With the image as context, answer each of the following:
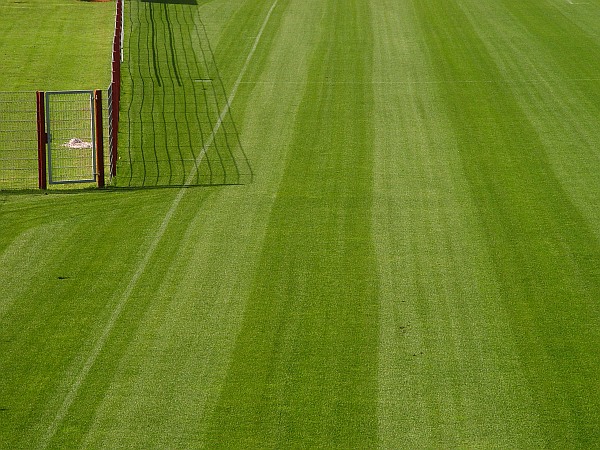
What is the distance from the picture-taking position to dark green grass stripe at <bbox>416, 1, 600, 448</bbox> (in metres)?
11.6

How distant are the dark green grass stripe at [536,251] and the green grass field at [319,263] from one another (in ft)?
0.15

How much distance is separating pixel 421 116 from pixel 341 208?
258 inches

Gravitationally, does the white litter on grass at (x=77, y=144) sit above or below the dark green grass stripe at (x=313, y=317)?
below

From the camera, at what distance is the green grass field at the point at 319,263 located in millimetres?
11109

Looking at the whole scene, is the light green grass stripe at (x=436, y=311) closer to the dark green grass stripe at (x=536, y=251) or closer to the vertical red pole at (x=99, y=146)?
the dark green grass stripe at (x=536, y=251)

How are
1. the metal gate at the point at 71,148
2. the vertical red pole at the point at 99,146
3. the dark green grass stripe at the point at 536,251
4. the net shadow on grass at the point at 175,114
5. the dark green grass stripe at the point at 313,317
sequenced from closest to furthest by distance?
the dark green grass stripe at the point at 313,317
the dark green grass stripe at the point at 536,251
the vertical red pole at the point at 99,146
the metal gate at the point at 71,148
the net shadow on grass at the point at 175,114

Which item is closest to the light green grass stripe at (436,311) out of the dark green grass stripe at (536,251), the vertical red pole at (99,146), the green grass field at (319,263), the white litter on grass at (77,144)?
the green grass field at (319,263)

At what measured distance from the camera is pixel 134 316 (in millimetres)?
13516

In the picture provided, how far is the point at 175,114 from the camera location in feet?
77.5

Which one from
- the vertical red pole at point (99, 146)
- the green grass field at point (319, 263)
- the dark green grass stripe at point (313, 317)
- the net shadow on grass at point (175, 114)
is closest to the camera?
the dark green grass stripe at point (313, 317)

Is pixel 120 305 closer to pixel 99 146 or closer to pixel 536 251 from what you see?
pixel 99 146

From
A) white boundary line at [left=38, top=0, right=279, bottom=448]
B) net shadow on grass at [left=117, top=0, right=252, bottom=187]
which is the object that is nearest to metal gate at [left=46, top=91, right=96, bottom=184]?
net shadow on grass at [left=117, top=0, right=252, bottom=187]

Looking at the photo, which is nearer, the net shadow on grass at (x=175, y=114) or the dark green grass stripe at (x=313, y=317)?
the dark green grass stripe at (x=313, y=317)

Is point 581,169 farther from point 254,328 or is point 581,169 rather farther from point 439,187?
point 254,328
